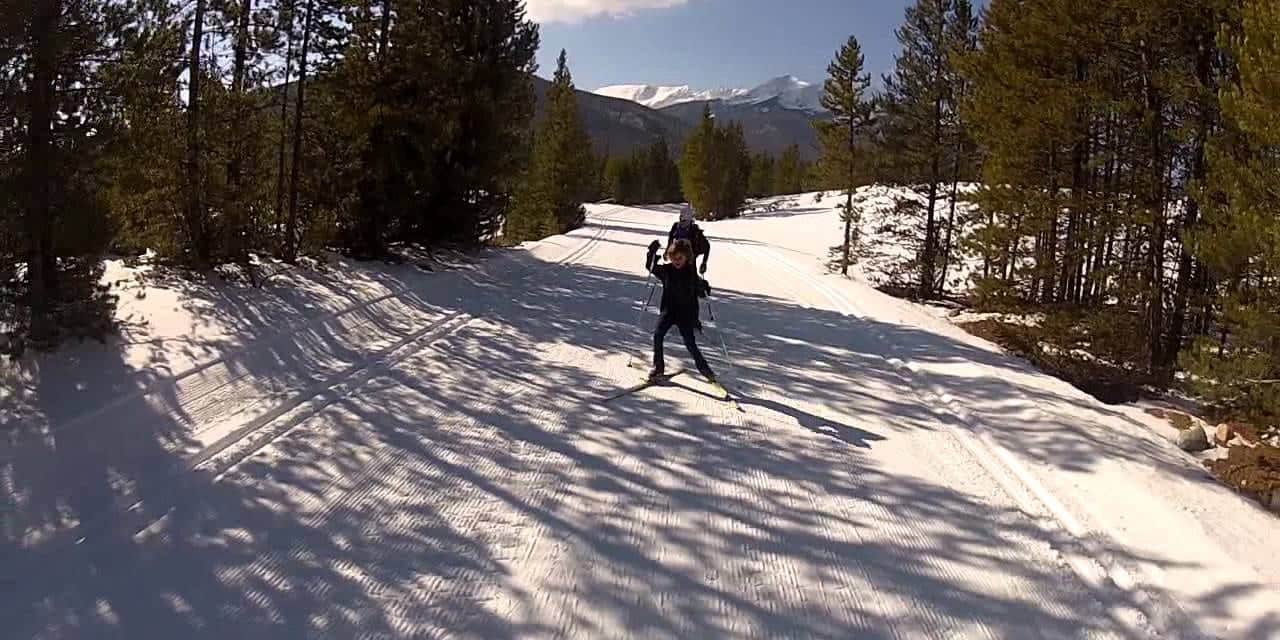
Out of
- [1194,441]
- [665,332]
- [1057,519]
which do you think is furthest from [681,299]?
[1194,441]

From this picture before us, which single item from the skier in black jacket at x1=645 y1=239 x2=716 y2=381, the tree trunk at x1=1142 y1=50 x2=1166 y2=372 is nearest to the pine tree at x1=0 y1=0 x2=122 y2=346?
the skier in black jacket at x1=645 y1=239 x2=716 y2=381

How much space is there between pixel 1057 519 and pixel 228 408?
6.29m

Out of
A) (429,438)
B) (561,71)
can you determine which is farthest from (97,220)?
(561,71)

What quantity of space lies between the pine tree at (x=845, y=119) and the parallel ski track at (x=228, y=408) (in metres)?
22.9

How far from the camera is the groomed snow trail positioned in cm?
370

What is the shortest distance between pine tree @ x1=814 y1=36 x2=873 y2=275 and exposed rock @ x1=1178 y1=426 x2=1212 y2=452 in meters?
22.7

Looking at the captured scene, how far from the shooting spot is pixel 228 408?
6.36 metres

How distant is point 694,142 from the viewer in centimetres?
7488

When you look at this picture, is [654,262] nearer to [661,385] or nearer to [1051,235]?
[661,385]

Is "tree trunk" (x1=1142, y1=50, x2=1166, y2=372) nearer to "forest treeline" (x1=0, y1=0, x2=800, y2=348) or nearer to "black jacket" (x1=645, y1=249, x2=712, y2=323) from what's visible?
"black jacket" (x1=645, y1=249, x2=712, y2=323)

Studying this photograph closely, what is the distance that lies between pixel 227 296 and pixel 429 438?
583 centimetres

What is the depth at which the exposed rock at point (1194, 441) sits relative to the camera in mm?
6520

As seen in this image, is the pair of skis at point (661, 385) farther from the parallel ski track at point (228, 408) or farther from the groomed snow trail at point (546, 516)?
the parallel ski track at point (228, 408)

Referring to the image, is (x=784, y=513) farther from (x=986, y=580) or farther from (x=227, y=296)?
(x=227, y=296)
